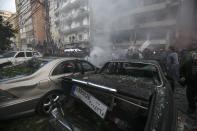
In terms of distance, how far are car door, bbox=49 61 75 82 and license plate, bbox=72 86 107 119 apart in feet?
6.95

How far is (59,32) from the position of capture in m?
46.2

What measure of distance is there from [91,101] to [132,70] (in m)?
2.07

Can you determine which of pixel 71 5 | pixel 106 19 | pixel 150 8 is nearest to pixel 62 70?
pixel 106 19

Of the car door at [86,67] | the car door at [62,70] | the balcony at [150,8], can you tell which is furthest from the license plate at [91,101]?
the balcony at [150,8]

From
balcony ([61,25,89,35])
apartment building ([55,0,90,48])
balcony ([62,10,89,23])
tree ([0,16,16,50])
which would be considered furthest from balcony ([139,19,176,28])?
tree ([0,16,16,50])

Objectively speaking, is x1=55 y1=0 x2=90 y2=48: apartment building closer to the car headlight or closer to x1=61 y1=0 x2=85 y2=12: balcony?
x1=61 y1=0 x2=85 y2=12: balcony

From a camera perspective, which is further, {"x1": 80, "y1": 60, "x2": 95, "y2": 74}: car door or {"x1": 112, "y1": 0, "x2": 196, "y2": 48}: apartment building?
{"x1": 112, "y1": 0, "x2": 196, "y2": 48}: apartment building

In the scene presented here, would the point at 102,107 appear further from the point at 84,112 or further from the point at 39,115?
the point at 39,115

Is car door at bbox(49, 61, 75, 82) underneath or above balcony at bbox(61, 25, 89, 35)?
underneath

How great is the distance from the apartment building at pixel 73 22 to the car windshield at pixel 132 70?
2881cm

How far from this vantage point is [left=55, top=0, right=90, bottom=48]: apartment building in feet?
116

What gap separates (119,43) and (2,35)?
12928mm

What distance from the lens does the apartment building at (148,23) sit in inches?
792

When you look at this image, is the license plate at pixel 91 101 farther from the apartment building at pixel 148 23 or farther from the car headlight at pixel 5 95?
the apartment building at pixel 148 23
